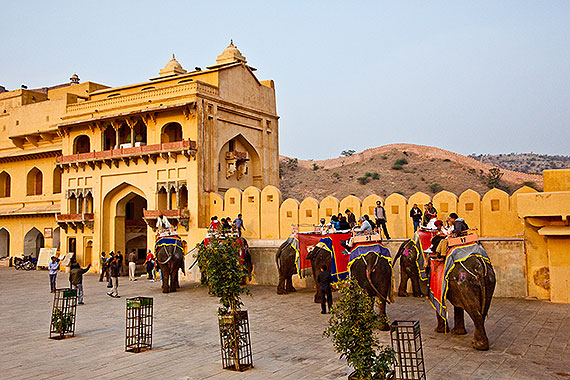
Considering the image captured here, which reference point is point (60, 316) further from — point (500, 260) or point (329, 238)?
point (500, 260)

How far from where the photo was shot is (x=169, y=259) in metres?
17.0

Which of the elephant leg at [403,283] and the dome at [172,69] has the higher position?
the dome at [172,69]

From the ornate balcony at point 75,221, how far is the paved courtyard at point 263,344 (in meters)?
10.6

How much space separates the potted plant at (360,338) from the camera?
597cm

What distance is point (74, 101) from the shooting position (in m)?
27.2

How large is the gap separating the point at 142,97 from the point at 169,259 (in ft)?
32.6

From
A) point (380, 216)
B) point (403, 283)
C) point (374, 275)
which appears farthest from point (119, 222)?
point (374, 275)

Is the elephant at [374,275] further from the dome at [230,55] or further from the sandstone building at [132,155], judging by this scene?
the dome at [230,55]

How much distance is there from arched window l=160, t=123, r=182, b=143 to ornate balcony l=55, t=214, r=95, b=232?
520 centimetres

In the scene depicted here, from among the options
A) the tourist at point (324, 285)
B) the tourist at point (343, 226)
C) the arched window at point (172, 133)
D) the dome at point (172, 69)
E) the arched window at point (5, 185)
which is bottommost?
the tourist at point (324, 285)

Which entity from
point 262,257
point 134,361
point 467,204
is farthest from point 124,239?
point 134,361

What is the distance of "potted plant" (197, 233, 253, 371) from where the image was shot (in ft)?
25.5

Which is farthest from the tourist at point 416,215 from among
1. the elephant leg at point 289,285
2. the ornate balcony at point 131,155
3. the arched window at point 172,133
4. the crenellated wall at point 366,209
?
the arched window at point 172,133

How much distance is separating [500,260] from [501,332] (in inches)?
185
